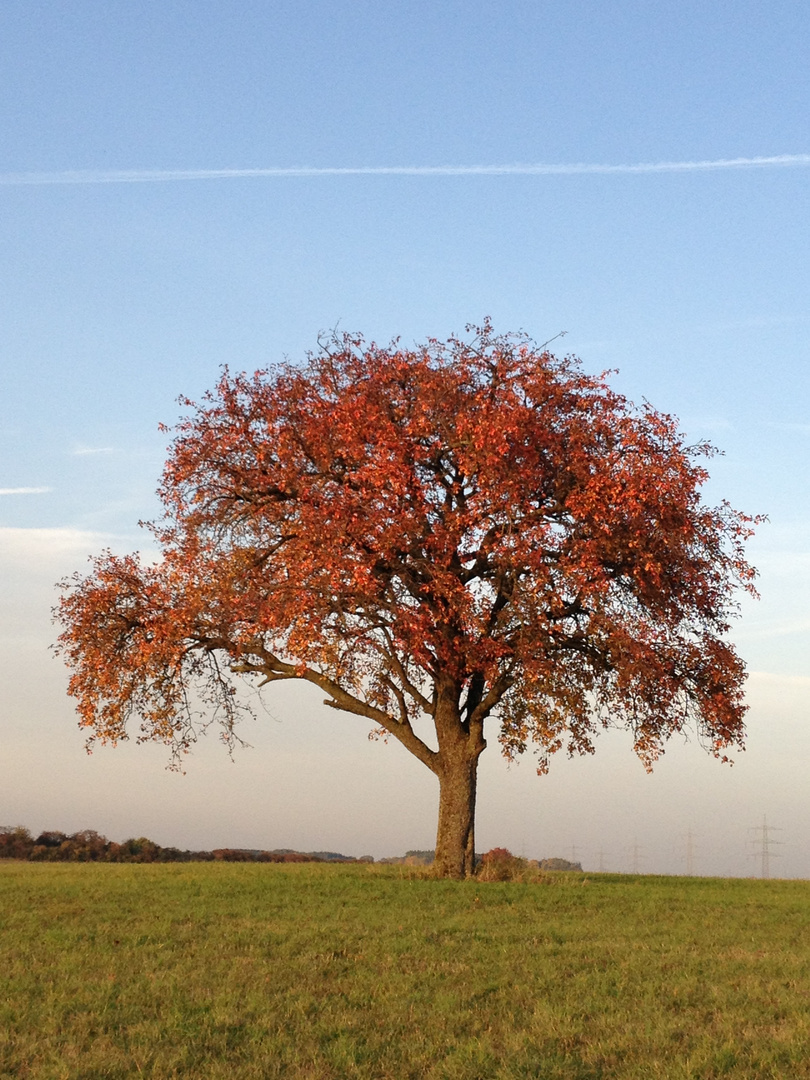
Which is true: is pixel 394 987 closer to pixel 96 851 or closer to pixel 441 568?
pixel 441 568

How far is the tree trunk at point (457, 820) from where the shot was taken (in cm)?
3033

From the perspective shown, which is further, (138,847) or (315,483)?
(138,847)

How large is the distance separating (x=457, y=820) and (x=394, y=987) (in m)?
16.6

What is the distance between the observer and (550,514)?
29.3 m

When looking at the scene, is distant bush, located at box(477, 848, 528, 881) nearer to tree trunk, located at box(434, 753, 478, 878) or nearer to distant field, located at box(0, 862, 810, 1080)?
tree trunk, located at box(434, 753, 478, 878)

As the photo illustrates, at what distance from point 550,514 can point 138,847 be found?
2869cm

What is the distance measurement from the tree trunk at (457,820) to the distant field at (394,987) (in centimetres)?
458

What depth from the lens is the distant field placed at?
10.8 m

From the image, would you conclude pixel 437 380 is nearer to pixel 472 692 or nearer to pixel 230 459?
pixel 230 459

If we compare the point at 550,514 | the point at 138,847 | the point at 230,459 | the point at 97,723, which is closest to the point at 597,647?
the point at 550,514

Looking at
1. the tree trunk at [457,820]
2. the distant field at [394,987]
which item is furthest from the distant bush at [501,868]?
the distant field at [394,987]

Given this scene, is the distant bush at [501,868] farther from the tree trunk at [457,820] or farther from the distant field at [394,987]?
the distant field at [394,987]

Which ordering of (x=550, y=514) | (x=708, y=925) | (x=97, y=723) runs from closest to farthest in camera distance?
1. (x=708, y=925)
2. (x=550, y=514)
3. (x=97, y=723)

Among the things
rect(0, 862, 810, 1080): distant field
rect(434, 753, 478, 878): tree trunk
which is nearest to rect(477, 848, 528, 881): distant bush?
rect(434, 753, 478, 878): tree trunk
